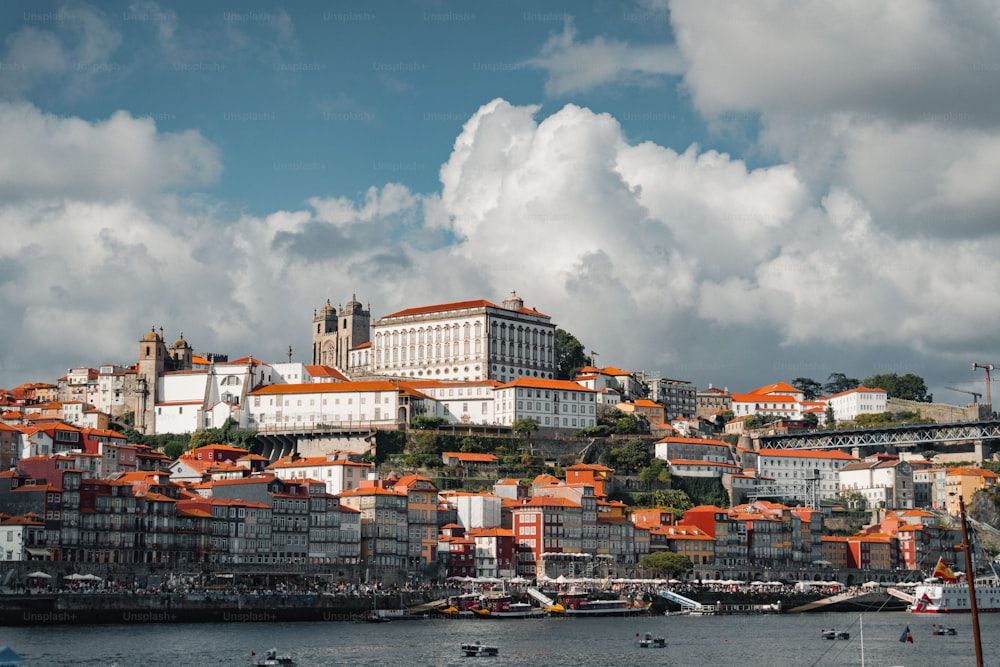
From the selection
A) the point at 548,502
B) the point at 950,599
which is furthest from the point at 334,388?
the point at 950,599

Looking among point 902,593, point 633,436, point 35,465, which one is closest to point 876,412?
point 633,436

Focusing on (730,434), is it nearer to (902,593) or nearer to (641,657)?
(902,593)

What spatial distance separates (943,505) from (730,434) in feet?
74.2

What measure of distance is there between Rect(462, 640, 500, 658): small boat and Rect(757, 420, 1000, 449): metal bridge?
75.9m

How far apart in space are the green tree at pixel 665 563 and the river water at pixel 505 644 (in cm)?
1635

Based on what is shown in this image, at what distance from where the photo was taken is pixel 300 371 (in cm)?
13250

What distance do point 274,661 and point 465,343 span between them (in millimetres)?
79112

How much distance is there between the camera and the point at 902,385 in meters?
170

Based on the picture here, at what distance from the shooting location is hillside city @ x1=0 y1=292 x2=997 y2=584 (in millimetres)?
88625

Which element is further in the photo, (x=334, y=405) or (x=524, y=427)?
(x=334, y=405)

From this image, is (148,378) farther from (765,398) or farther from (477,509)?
(765,398)

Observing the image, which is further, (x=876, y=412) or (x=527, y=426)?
(x=876, y=412)

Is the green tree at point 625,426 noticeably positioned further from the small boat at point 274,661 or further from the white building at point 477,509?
the small boat at point 274,661

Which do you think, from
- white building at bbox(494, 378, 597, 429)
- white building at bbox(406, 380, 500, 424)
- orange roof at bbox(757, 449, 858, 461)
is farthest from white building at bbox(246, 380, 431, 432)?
orange roof at bbox(757, 449, 858, 461)
